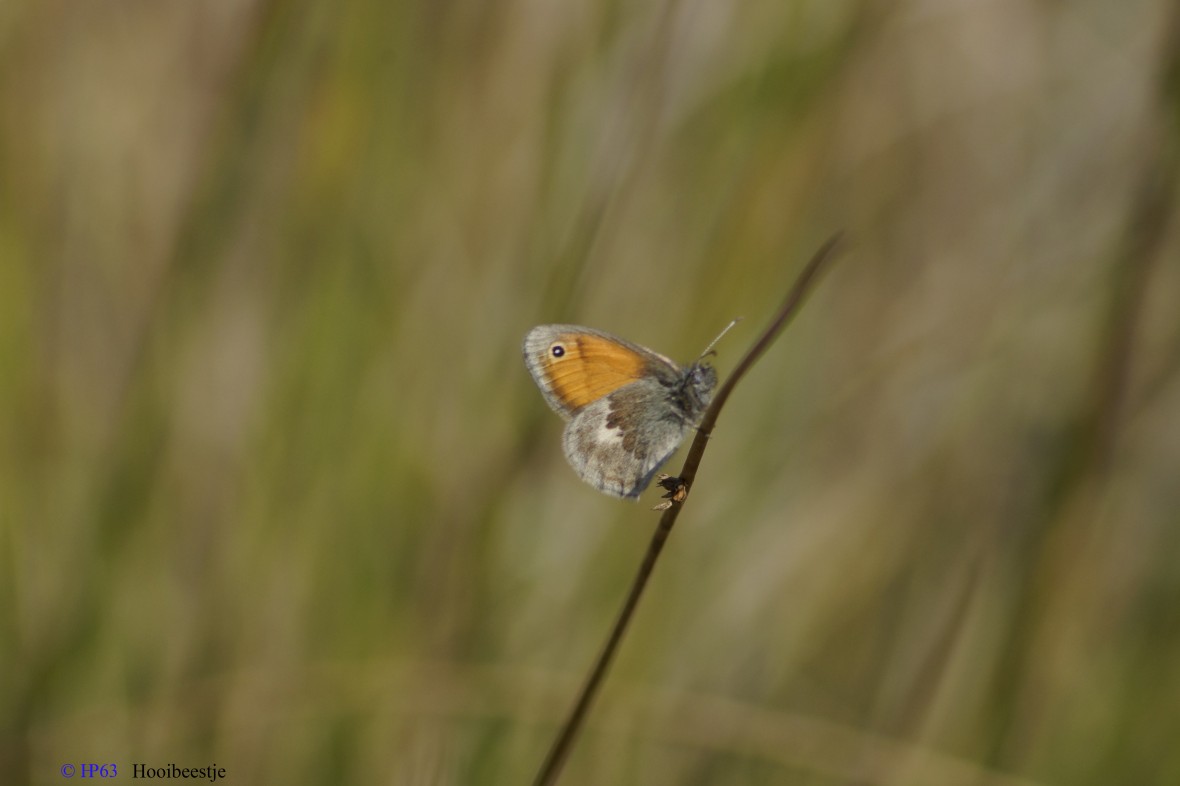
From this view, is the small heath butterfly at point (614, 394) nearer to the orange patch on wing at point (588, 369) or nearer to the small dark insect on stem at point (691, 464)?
the orange patch on wing at point (588, 369)

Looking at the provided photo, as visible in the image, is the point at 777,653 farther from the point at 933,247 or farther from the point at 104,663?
the point at 104,663

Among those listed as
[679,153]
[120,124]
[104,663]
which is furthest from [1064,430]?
[120,124]

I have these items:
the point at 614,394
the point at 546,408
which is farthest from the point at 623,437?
the point at 546,408

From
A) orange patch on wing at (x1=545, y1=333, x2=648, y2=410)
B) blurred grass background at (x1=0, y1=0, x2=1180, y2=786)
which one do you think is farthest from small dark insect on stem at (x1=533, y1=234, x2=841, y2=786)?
blurred grass background at (x1=0, y1=0, x2=1180, y2=786)

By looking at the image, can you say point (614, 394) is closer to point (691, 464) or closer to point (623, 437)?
point (623, 437)

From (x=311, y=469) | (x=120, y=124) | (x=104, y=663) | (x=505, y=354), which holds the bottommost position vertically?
(x=104, y=663)

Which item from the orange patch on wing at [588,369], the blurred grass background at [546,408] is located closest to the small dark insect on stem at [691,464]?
the orange patch on wing at [588,369]

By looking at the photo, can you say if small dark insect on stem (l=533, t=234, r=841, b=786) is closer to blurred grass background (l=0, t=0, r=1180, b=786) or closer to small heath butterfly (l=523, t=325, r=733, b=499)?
small heath butterfly (l=523, t=325, r=733, b=499)
